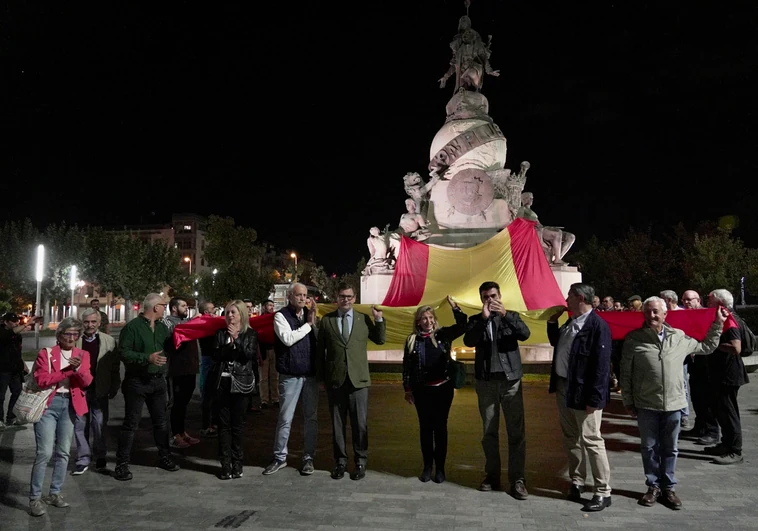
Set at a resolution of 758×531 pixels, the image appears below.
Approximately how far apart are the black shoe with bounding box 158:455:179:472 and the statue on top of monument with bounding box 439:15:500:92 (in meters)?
22.6

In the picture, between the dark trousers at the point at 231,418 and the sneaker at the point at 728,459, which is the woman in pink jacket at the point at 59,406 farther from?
the sneaker at the point at 728,459

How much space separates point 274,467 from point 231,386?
3.44ft

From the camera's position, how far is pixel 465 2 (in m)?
28.0

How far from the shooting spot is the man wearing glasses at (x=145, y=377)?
682cm

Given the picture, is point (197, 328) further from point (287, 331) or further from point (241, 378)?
point (287, 331)

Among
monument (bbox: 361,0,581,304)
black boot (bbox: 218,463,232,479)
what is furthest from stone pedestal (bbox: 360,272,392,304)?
black boot (bbox: 218,463,232,479)

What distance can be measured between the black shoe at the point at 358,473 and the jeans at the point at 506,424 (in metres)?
1.35

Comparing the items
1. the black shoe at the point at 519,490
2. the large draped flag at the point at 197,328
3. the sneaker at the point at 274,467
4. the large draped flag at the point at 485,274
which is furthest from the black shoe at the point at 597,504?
the large draped flag at the point at 485,274

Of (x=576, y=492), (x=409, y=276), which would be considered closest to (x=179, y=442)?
(x=576, y=492)

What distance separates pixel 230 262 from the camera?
74.1 metres

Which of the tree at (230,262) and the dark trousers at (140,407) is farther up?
the tree at (230,262)

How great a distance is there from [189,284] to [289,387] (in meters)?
70.8

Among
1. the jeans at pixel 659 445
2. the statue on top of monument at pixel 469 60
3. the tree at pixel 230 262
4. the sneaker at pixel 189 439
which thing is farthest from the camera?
the tree at pixel 230 262

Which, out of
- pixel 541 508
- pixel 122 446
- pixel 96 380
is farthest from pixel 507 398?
pixel 96 380
